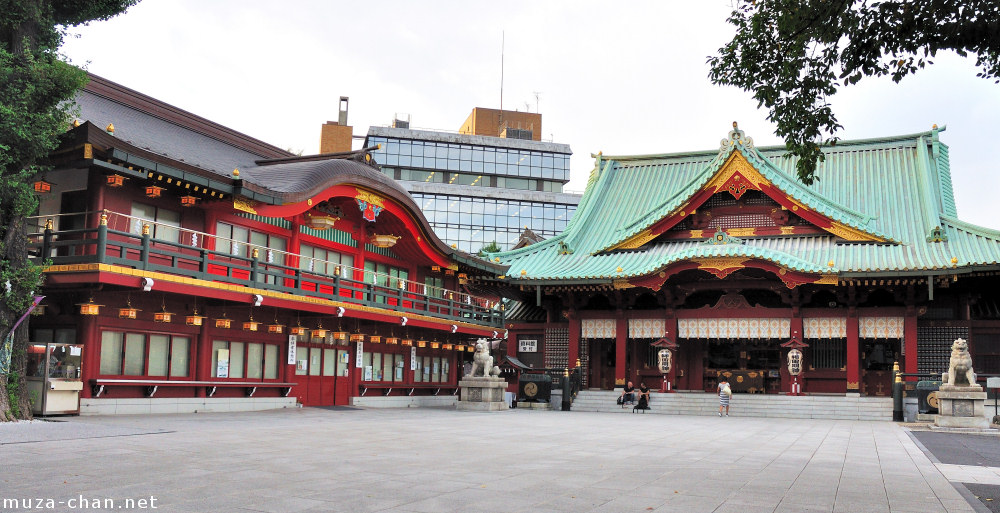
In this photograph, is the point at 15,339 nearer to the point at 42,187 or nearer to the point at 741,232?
the point at 42,187

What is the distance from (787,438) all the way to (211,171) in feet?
53.3

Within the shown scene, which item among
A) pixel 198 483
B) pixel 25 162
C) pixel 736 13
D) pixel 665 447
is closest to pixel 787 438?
pixel 665 447

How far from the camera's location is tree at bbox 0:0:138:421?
1661cm

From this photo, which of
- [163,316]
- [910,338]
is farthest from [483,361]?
[910,338]

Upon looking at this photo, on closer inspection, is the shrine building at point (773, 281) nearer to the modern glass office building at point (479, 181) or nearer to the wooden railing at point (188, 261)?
the wooden railing at point (188, 261)

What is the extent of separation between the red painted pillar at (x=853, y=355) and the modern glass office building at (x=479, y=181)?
52.2m

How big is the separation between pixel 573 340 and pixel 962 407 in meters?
16.4

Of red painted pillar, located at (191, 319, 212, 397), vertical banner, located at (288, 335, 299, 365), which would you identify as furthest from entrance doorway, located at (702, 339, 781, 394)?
red painted pillar, located at (191, 319, 212, 397)

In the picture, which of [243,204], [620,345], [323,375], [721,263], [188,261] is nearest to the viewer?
[188,261]

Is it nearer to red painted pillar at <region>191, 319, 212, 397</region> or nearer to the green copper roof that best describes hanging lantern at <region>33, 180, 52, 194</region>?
red painted pillar at <region>191, 319, 212, 397</region>

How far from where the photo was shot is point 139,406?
2183 cm

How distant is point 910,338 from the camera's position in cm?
3177

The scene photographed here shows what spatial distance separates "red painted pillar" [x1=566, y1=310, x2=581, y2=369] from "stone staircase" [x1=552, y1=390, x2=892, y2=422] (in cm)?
194

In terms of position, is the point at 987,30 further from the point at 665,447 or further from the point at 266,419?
the point at 266,419
